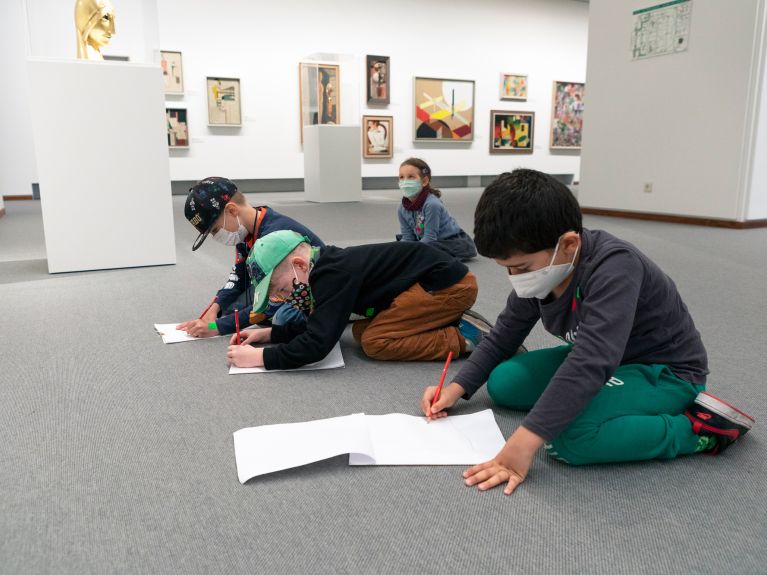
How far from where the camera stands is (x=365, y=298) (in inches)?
93.7

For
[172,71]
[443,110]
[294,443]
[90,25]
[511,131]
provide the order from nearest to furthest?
[294,443] → [90,25] → [172,71] → [443,110] → [511,131]

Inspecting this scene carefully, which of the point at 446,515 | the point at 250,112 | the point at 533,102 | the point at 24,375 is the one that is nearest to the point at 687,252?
the point at 446,515

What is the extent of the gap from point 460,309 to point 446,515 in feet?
3.92

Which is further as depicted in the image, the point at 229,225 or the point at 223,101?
the point at 223,101

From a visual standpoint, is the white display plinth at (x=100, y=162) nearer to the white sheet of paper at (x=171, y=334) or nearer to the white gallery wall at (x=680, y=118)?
the white sheet of paper at (x=171, y=334)

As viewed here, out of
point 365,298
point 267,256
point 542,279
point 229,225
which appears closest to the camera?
point 542,279

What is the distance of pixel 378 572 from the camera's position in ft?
3.83

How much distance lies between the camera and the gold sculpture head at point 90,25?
14.5ft

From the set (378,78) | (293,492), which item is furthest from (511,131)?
(293,492)

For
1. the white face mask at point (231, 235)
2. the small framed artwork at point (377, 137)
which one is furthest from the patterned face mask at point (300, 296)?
the small framed artwork at point (377, 137)

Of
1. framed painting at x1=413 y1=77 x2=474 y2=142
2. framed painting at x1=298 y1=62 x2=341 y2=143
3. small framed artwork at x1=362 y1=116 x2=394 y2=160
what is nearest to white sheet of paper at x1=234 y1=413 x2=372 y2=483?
framed painting at x1=298 y1=62 x2=341 y2=143

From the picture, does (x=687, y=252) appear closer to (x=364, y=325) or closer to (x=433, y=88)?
(x=364, y=325)

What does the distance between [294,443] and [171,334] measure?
1.34 m

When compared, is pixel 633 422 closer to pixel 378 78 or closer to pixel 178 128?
pixel 178 128
